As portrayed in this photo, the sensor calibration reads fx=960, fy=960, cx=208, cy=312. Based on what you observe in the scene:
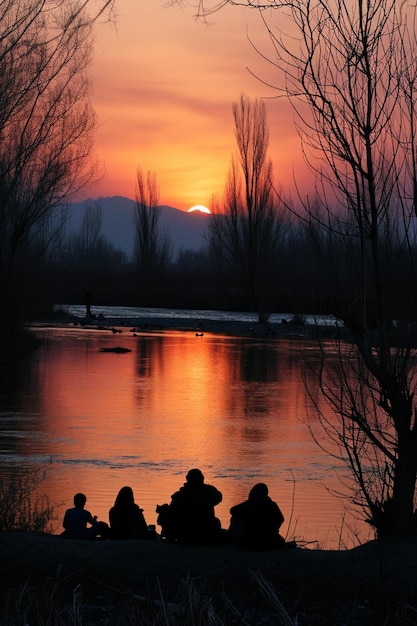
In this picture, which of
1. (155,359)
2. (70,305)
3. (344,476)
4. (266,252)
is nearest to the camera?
(344,476)

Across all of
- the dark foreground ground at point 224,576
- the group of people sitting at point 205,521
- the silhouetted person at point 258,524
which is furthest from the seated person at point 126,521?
the silhouetted person at point 258,524

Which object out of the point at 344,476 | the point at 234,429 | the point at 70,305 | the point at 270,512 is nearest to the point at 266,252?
the point at 70,305

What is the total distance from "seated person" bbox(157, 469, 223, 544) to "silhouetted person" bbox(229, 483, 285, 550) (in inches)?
6.5

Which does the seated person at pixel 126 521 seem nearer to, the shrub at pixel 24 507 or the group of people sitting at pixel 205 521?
the group of people sitting at pixel 205 521

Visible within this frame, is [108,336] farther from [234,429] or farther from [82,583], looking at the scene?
[82,583]

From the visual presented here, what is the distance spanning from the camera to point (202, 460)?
1241 cm

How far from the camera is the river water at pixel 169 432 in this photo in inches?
404

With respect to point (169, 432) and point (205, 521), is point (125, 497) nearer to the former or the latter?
point (205, 521)

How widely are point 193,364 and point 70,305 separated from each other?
34.7m

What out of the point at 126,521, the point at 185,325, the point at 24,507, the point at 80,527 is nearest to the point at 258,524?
the point at 126,521

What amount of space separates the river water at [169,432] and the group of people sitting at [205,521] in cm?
150

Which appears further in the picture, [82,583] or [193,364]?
[193,364]

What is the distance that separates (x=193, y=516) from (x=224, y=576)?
857mm

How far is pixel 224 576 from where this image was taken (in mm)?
5750
